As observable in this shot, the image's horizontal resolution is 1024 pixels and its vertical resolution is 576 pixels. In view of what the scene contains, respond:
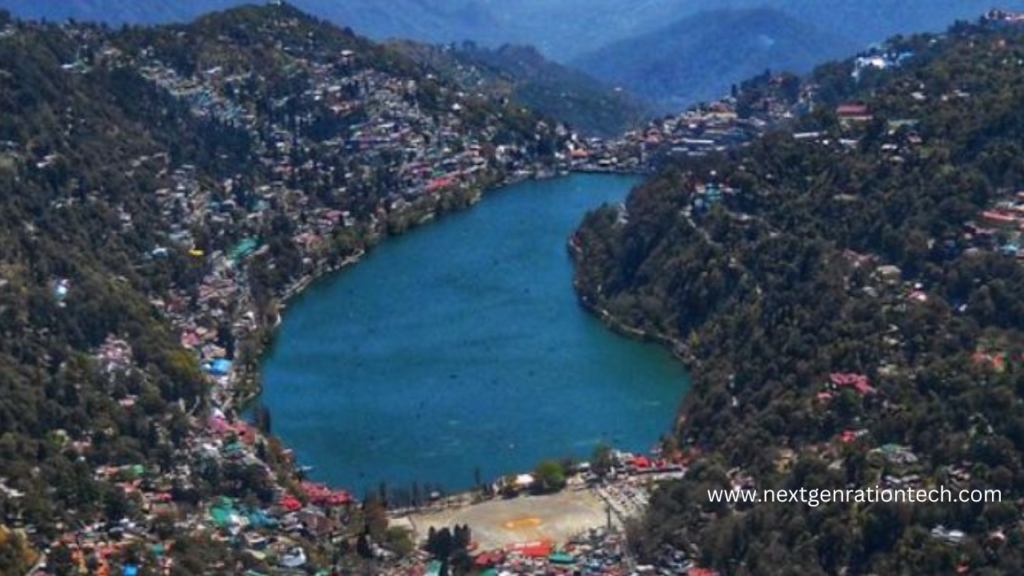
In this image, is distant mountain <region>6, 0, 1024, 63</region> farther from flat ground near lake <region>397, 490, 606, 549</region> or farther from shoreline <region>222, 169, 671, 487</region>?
flat ground near lake <region>397, 490, 606, 549</region>

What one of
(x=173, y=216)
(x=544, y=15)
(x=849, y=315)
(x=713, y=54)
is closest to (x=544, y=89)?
(x=713, y=54)

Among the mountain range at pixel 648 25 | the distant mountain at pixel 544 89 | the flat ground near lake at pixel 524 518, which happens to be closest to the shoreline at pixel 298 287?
the flat ground near lake at pixel 524 518

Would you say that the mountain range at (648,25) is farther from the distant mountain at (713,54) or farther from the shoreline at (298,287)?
the shoreline at (298,287)

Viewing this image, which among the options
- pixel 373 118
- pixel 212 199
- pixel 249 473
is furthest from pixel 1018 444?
pixel 373 118

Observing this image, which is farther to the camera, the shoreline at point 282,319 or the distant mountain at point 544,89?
the distant mountain at point 544,89

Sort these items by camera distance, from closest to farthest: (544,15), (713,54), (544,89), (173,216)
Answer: (173,216) < (544,89) < (713,54) < (544,15)

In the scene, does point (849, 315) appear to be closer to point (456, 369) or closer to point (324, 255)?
point (456, 369)
